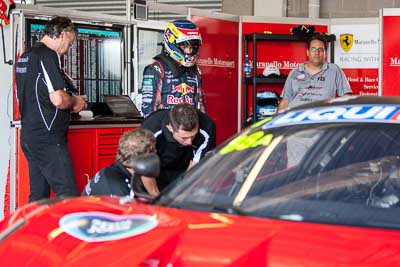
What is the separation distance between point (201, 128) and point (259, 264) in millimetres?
3125

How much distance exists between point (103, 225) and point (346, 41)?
8077mm

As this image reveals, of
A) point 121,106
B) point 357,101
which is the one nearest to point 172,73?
point 121,106

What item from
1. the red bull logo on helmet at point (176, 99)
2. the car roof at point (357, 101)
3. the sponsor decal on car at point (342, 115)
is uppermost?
the car roof at point (357, 101)

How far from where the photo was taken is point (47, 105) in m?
6.16

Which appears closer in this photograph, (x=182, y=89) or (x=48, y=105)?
(x=48, y=105)

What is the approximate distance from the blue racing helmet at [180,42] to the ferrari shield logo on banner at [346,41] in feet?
14.1

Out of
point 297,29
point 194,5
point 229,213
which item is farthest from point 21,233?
point 194,5

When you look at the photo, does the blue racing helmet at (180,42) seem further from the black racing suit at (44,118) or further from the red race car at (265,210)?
the red race car at (265,210)

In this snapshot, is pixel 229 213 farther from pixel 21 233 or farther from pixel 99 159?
pixel 99 159

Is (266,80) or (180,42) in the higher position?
(180,42)

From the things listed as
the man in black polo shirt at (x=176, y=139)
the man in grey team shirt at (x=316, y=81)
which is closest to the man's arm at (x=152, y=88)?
the man in black polo shirt at (x=176, y=139)

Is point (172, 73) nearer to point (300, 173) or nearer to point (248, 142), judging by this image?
point (248, 142)

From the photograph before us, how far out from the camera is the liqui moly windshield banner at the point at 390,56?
8477 millimetres

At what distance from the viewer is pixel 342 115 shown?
3213mm
